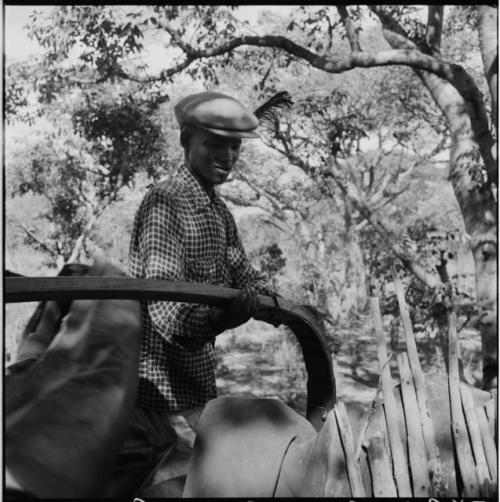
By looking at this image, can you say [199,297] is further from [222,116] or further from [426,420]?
[222,116]

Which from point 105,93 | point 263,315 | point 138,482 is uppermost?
point 105,93

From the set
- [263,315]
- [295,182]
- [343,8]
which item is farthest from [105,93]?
[263,315]

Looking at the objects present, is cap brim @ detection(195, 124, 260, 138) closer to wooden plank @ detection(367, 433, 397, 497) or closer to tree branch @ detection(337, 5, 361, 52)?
wooden plank @ detection(367, 433, 397, 497)

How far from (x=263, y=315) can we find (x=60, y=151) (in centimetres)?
1265

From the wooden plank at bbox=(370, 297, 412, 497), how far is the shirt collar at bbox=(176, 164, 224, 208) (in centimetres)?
81

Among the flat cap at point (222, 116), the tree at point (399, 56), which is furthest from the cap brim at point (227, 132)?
the tree at point (399, 56)

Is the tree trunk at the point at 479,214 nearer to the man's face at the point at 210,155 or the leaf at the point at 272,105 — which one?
the leaf at the point at 272,105

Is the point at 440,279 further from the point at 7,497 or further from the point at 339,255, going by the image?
the point at 339,255

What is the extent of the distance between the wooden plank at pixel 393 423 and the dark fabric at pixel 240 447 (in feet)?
0.58

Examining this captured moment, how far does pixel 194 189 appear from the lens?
1999mm

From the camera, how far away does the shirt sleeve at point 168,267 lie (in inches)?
64.9

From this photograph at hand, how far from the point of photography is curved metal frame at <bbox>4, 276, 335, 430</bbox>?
1.01 meters

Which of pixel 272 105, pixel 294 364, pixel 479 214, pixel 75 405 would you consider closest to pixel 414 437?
pixel 75 405

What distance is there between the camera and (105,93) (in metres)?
10.7
